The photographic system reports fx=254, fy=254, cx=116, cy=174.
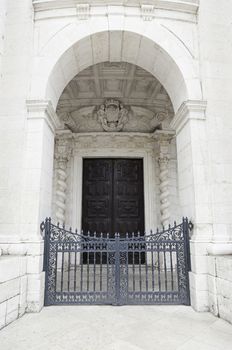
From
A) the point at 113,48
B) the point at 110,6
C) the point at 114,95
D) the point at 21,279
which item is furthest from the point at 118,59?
the point at 21,279

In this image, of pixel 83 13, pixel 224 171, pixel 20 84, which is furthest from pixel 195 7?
pixel 20 84

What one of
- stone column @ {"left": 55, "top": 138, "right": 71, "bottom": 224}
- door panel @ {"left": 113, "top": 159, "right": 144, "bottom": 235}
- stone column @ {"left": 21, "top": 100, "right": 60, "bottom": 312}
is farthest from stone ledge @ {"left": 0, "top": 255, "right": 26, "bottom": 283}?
door panel @ {"left": 113, "top": 159, "right": 144, "bottom": 235}

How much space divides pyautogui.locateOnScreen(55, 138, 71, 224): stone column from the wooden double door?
24.7 inches

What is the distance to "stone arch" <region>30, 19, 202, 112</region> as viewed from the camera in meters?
4.82

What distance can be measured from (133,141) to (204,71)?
367 cm

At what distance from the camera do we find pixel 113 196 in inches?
313

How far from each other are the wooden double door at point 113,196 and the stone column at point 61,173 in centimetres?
63

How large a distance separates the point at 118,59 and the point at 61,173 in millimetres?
3719

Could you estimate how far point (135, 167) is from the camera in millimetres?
8320

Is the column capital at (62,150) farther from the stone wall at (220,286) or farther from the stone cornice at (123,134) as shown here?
the stone wall at (220,286)

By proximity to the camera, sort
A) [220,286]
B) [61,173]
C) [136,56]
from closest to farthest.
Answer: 1. [220,286]
2. [136,56]
3. [61,173]

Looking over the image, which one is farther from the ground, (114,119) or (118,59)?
(118,59)

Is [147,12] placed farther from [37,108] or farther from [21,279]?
[21,279]

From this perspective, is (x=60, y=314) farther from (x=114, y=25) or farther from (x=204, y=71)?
(x=114, y=25)
